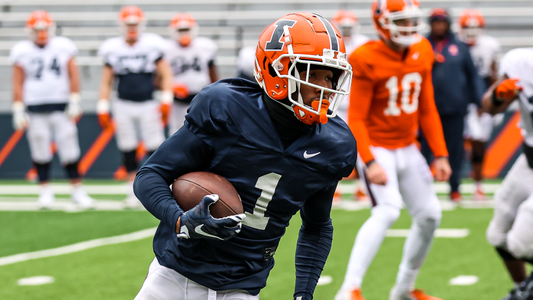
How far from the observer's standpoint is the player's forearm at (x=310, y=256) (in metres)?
2.38

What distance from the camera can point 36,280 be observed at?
4.23m

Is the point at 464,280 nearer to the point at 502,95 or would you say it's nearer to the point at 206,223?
the point at 502,95

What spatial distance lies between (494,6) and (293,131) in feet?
37.6

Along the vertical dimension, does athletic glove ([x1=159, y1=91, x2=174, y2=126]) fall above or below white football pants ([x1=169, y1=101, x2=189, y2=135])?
above

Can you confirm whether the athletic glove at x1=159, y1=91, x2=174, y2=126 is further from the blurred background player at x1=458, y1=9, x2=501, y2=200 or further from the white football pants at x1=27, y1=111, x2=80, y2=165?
the blurred background player at x1=458, y1=9, x2=501, y2=200

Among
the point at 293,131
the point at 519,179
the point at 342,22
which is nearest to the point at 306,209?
the point at 293,131

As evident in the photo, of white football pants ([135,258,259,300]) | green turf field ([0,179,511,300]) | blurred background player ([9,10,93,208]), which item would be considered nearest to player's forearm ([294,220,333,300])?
white football pants ([135,258,259,300])

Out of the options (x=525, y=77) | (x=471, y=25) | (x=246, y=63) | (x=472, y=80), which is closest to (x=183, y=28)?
(x=246, y=63)

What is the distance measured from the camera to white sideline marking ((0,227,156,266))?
4828mm

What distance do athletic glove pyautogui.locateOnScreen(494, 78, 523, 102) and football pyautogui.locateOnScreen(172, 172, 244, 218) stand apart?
71.5 inches

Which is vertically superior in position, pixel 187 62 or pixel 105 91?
pixel 187 62

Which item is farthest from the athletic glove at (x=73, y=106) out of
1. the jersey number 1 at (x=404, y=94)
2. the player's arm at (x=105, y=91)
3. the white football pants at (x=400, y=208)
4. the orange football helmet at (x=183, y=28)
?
the jersey number 1 at (x=404, y=94)

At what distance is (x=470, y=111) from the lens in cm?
824

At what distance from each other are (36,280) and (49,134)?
342 cm
